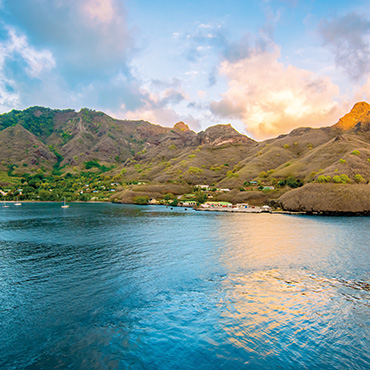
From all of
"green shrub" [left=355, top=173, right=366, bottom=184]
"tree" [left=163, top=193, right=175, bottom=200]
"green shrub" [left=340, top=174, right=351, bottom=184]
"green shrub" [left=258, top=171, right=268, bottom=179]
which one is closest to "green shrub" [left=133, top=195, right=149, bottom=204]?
"tree" [left=163, top=193, right=175, bottom=200]

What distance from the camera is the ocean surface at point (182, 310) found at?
12.7m

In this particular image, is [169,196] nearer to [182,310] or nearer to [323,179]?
[323,179]

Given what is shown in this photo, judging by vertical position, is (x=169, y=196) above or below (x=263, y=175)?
below

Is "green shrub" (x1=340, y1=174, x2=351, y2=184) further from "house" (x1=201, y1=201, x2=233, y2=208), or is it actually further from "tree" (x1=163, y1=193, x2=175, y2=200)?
"tree" (x1=163, y1=193, x2=175, y2=200)

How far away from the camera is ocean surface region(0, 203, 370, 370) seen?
12727 mm

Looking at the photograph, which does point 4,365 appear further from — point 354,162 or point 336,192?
point 354,162

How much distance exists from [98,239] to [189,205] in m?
99.1

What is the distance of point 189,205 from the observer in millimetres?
140375

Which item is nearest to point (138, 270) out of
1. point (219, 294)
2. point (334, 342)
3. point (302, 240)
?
point (219, 294)

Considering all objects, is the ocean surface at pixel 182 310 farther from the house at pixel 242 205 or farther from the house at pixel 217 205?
the house at pixel 217 205

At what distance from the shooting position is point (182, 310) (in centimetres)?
1761

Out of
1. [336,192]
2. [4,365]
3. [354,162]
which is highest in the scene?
[354,162]

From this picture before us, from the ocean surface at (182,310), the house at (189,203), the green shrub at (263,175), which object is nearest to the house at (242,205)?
the house at (189,203)

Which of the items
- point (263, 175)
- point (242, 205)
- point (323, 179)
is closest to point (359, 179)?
point (323, 179)
